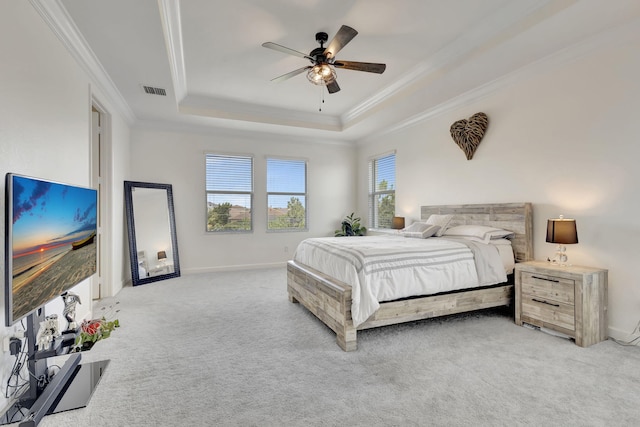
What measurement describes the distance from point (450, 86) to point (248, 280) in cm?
405

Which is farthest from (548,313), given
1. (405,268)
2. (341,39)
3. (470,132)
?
(341,39)

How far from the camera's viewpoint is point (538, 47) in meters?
2.93

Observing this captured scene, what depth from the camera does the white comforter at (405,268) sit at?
8.55ft

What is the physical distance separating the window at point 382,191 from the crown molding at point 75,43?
4496mm

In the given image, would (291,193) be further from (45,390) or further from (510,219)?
(45,390)

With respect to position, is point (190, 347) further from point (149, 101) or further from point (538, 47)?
point (538, 47)

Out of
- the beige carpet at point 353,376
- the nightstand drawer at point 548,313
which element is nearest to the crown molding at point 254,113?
the beige carpet at point 353,376

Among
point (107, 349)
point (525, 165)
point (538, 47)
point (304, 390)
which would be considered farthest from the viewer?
point (525, 165)

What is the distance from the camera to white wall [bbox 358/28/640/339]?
2.66 meters

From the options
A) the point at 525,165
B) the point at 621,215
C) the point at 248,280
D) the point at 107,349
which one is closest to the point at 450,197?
the point at 525,165

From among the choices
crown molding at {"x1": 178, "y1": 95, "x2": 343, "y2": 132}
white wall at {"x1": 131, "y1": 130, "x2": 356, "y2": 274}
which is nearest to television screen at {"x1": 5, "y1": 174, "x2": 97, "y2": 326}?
crown molding at {"x1": 178, "y1": 95, "x2": 343, "y2": 132}

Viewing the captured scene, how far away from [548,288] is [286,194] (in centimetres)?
466

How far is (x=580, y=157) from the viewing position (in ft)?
9.82

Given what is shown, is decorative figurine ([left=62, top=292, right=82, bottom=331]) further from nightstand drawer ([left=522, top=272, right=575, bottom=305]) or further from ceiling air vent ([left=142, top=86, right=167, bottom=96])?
nightstand drawer ([left=522, top=272, right=575, bottom=305])
